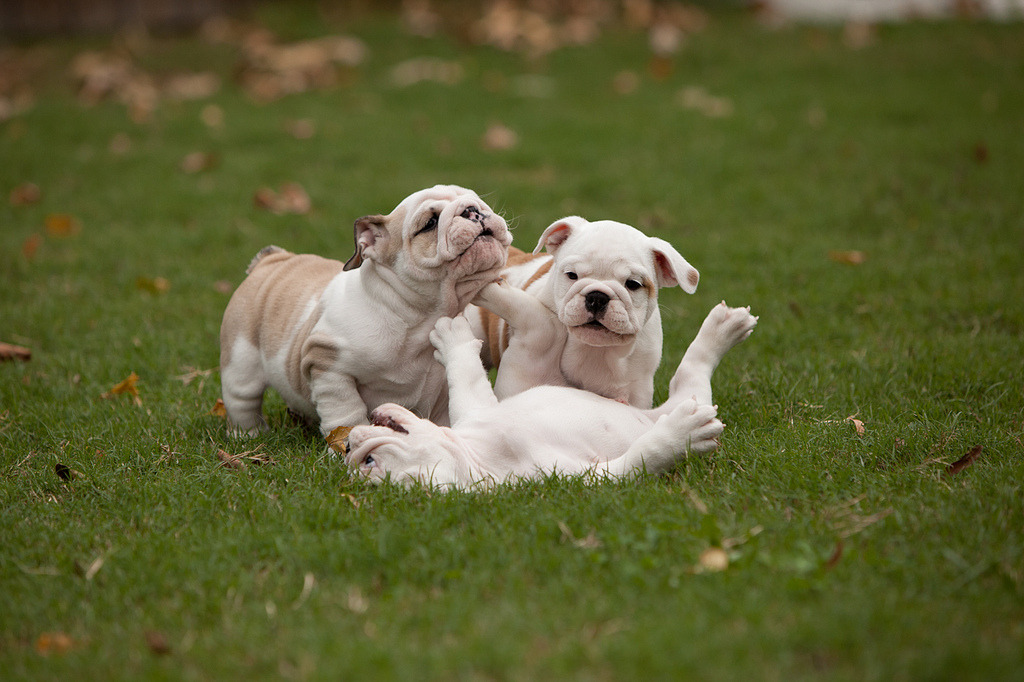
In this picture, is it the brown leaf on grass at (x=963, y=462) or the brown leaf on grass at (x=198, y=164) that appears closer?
the brown leaf on grass at (x=963, y=462)

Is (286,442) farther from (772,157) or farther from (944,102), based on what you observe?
(944,102)

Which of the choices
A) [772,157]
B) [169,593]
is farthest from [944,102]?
[169,593]

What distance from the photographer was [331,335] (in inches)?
153

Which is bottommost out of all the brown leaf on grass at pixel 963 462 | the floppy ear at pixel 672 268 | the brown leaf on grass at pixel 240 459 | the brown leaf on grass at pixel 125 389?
the brown leaf on grass at pixel 125 389

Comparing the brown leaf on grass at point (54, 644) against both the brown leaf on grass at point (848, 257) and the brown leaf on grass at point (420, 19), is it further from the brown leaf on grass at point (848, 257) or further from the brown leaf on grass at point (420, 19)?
the brown leaf on grass at point (420, 19)

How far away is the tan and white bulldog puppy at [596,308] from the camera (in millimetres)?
3738

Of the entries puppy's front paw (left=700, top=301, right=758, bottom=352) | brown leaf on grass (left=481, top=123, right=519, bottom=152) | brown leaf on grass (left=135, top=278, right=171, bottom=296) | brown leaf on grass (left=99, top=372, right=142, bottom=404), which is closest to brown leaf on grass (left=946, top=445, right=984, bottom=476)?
puppy's front paw (left=700, top=301, right=758, bottom=352)

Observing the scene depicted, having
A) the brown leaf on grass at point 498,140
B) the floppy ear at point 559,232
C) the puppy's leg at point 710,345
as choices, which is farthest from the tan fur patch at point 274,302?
the brown leaf on grass at point 498,140

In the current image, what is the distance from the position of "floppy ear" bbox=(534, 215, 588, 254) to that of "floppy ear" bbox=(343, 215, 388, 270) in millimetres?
617

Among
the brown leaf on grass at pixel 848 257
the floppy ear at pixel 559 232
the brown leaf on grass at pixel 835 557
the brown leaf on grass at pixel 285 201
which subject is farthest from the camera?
the brown leaf on grass at pixel 285 201

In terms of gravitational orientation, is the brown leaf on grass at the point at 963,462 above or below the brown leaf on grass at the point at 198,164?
above

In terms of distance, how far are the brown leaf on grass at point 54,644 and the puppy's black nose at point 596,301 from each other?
2017mm

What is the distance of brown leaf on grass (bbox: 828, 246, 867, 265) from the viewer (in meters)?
5.97

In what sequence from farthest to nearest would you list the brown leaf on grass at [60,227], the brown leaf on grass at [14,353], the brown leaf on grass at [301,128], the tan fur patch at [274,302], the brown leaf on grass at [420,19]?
the brown leaf on grass at [420,19] → the brown leaf on grass at [301,128] → the brown leaf on grass at [60,227] → the brown leaf on grass at [14,353] → the tan fur patch at [274,302]
